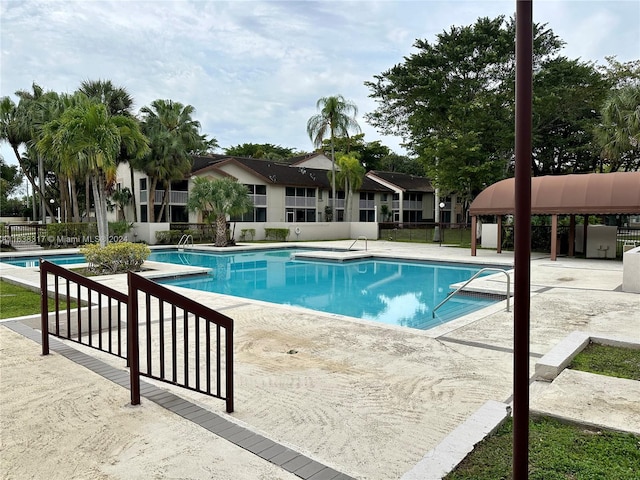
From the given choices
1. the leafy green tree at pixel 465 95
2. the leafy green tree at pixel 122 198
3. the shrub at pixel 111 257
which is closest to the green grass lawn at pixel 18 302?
the shrub at pixel 111 257

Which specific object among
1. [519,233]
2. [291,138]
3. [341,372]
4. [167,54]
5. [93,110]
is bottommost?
[341,372]

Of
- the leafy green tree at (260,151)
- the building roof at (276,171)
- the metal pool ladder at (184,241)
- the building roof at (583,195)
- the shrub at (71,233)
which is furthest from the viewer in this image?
the leafy green tree at (260,151)

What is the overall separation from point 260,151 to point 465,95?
29.4 meters

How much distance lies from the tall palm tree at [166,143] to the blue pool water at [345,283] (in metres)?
7.87

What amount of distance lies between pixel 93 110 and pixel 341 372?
466 inches

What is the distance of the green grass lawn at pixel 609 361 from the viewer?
16.4 ft

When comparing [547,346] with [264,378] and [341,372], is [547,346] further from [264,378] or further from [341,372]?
[264,378]

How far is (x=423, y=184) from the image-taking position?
47.5m

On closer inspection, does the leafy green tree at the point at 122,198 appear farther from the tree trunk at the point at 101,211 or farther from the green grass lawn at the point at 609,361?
the green grass lawn at the point at 609,361

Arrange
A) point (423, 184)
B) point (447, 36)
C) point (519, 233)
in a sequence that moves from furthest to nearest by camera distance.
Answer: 1. point (423, 184)
2. point (447, 36)
3. point (519, 233)

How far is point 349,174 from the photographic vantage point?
115 feet

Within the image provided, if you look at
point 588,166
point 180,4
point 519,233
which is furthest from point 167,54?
point 588,166

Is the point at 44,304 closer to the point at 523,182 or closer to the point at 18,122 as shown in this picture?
the point at 523,182

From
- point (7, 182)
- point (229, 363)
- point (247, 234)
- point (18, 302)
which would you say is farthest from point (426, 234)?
point (7, 182)
